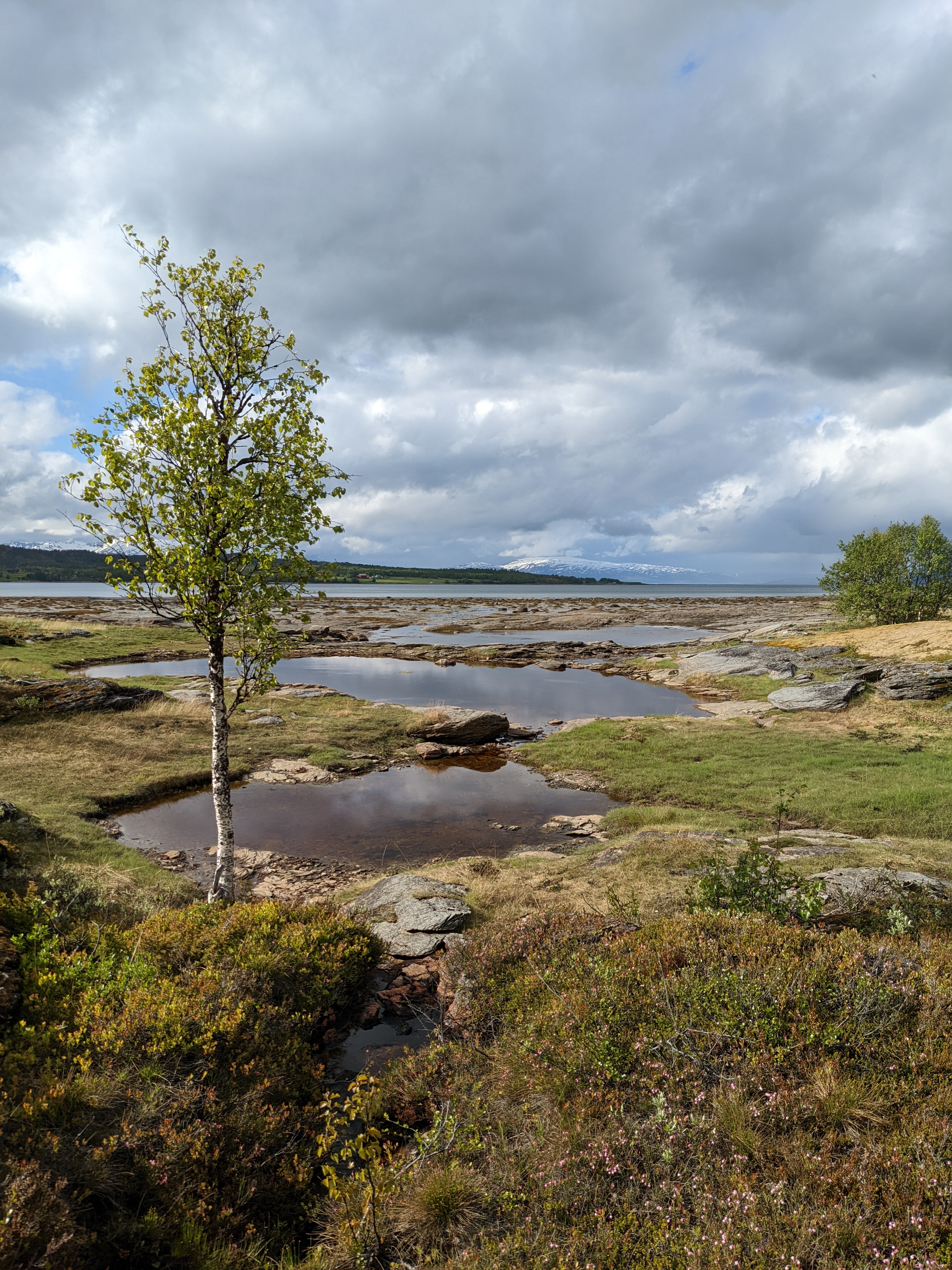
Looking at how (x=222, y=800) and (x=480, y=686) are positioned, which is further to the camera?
(x=480, y=686)

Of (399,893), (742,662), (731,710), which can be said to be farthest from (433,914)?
(742,662)

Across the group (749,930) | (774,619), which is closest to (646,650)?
(774,619)

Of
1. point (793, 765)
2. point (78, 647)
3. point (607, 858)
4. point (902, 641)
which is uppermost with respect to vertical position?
point (902, 641)

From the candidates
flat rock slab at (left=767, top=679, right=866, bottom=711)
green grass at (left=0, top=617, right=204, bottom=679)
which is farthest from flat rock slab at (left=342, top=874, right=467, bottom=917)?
flat rock slab at (left=767, top=679, right=866, bottom=711)

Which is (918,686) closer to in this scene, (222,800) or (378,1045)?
(378,1045)

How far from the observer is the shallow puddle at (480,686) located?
147ft

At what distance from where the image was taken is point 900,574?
63.4 meters

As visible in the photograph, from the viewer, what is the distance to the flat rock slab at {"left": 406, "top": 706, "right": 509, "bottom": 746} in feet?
111

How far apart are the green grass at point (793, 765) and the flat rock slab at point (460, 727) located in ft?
9.86

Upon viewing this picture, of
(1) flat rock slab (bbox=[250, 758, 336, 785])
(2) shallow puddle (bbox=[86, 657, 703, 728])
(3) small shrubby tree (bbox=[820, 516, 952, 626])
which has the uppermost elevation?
(3) small shrubby tree (bbox=[820, 516, 952, 626])

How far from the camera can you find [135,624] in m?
100

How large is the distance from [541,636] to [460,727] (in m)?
66.2

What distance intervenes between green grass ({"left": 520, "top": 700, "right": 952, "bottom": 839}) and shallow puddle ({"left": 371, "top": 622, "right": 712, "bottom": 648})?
49881mm

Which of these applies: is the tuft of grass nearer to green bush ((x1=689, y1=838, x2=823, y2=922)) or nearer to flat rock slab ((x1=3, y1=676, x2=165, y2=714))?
green bush ((x1=689, y1=838, x2=823, y2=922))
